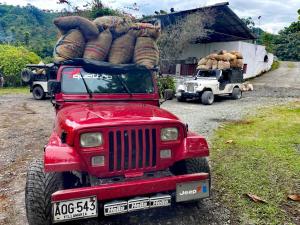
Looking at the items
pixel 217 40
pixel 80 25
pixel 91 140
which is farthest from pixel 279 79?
pixel 91 140

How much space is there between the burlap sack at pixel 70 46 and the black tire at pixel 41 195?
2517 millimetres

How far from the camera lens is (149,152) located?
3.32 metres

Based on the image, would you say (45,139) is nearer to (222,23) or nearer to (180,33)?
(180,33)

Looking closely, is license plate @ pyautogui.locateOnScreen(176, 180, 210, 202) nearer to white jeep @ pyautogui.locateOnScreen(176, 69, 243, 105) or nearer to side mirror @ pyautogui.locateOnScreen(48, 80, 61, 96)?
side mirror @ pyautogui.locateOnScreen(48, 80, 61, 96)

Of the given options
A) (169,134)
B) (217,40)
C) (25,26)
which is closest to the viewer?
(169,134)

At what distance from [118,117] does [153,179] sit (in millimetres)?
743

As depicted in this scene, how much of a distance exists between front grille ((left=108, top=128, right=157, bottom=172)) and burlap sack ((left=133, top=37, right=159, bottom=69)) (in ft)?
6.72

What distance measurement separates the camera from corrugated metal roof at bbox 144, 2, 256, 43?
18.6m

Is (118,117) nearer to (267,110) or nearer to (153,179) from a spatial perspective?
(153,179)

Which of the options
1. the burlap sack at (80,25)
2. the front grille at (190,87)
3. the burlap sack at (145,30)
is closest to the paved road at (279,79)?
the front grille at (190,87)

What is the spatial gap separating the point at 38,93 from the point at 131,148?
13.4 meters

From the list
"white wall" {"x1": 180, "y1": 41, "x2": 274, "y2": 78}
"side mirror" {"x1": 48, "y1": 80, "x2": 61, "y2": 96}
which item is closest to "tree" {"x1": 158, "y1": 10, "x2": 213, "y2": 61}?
"white wall" {"x1": 180, "y1": 41, "x2": 274, "y2": 78}

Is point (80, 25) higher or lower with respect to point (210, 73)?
higher

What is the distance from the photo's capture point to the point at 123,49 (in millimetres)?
5281
